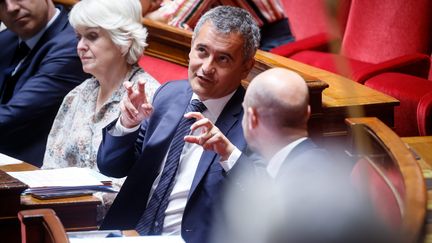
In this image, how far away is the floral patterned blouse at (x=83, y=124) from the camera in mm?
1844

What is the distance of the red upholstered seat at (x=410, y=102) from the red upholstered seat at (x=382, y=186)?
0.69 m

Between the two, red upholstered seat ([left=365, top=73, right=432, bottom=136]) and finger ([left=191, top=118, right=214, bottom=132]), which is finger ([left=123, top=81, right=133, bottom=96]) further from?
red upholstered seat ([left=365, top=73, right=432, bottom=136])

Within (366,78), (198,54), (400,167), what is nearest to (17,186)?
(198,54)

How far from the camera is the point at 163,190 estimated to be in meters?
1.53

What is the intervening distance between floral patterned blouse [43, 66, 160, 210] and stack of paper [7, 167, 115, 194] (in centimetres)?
14

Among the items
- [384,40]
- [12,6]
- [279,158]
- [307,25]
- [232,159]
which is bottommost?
[307,25]

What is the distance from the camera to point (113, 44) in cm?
191

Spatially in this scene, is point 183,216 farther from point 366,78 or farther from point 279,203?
point 366,78

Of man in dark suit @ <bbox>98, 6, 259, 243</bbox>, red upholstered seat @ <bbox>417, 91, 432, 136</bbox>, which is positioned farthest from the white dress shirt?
red upholstered seat @ <bbox>417, 91, 432, 136</bbox>

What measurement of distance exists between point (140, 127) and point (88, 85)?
370 mm

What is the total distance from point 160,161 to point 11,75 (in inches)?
37.3

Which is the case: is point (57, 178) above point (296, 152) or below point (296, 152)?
below

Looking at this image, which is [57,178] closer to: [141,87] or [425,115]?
[141,87]

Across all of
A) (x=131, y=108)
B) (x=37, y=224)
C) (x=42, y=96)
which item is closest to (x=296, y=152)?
(x=37, y=224)
